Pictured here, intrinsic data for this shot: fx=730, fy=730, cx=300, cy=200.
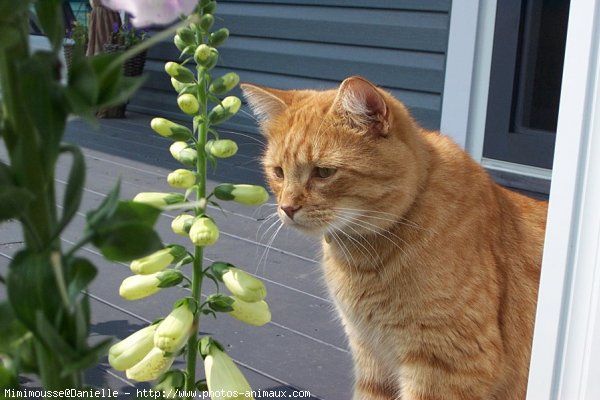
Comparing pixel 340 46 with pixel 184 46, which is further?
A: pixel 340 46

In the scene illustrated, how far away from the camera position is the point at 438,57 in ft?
12.7

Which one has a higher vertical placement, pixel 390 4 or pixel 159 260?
pixel 390 4

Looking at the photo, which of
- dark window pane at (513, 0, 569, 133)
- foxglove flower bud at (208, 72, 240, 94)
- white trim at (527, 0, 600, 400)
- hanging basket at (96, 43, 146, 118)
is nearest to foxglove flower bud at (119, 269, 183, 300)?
foxglove flower bud at (208, 72, 240, 94)

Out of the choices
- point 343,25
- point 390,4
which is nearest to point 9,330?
point 390,4

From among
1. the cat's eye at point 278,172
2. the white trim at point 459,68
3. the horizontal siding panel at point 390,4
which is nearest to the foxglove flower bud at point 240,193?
the cat's eye at point 278,172

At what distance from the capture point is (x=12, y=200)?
0.29 meters

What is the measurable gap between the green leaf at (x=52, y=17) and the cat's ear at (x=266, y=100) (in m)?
1.42

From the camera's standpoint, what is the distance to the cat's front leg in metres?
1.73

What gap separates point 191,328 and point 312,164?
860mm

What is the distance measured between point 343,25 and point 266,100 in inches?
105

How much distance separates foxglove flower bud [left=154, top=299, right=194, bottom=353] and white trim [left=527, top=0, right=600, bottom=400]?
55 centimetres

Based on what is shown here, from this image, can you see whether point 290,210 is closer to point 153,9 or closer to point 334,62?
point 153,9

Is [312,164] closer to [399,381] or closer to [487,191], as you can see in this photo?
[487,191]

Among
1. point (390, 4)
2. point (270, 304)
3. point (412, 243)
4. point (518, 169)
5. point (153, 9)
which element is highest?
point (390, 4)
